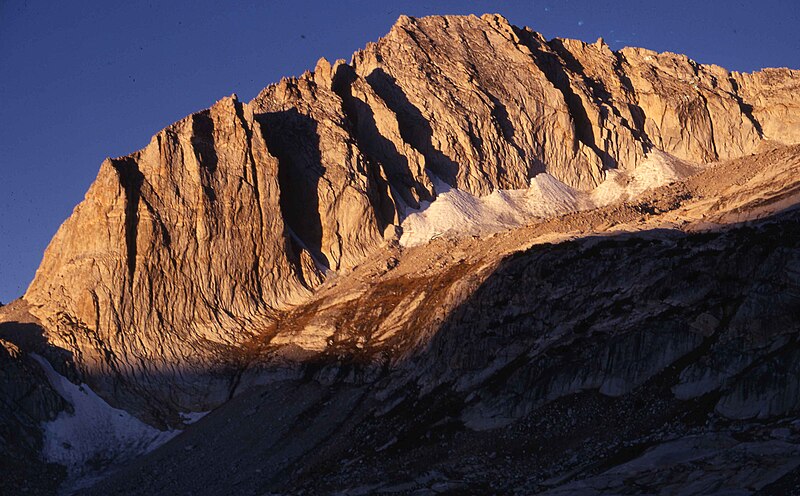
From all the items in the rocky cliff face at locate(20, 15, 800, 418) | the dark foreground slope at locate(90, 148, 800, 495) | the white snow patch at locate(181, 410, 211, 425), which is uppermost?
the rocky cliff face at locate(20, 15, 800, 418)

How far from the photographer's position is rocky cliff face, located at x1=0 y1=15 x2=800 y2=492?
61094 mm

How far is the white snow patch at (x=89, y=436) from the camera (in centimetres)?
7188

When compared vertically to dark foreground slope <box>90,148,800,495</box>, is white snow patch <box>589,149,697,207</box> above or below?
above

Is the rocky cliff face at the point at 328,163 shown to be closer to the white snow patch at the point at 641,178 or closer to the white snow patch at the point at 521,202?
the white snow patch at the point at 521,202

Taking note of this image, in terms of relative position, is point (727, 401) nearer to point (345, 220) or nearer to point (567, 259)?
point (567, 259)

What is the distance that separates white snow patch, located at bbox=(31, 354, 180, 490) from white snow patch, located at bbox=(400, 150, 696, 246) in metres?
23.9

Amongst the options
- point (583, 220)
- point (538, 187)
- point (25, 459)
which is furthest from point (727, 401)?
point (538, 187)

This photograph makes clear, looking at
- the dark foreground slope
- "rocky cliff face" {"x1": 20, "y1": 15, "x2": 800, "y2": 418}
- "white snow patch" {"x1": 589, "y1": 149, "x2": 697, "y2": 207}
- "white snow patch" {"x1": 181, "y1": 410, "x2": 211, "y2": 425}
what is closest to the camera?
the dark foreground slope

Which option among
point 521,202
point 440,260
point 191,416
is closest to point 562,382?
point 440,260

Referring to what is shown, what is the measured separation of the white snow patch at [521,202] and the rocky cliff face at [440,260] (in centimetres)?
39

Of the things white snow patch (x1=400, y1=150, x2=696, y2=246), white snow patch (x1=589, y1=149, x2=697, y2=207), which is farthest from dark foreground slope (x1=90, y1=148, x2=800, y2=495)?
white snow patch (x1=589, y1=149, x2=697, y2=207)

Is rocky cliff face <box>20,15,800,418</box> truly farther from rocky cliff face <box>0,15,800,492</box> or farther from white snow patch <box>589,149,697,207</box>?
white snow patch <box>589,149,697,207</box>

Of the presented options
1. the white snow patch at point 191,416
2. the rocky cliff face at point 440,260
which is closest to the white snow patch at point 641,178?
the rocky cliff face at point 440,260

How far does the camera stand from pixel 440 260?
84.1 m
